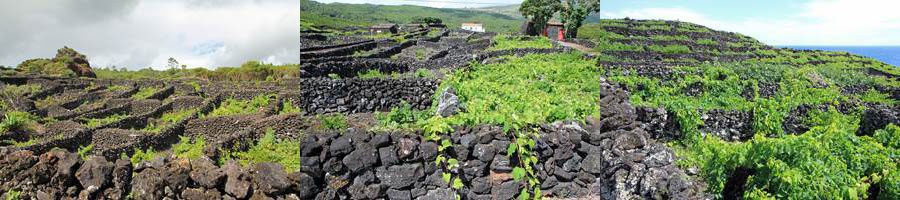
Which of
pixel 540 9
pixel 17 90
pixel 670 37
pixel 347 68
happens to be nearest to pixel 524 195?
pixel 347 68

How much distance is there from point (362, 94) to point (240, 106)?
12013 mm

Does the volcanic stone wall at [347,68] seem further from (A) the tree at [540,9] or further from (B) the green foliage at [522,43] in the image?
(B) the green foliage at [522,43]

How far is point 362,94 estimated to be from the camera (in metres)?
5.93

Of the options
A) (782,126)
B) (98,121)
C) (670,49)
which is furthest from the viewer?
(670,49)

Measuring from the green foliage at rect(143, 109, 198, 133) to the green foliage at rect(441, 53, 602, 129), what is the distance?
9702 millimetres

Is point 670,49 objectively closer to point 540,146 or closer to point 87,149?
point 540,146

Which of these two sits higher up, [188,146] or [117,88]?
[117,88]

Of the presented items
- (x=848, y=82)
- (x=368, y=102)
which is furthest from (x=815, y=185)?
(x=848, y=82)

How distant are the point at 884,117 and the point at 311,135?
544 centimetres

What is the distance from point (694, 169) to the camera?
4.28 meters

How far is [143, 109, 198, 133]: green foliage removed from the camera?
13262 mm

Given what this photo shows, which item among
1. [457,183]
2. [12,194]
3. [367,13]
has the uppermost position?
[367,13]

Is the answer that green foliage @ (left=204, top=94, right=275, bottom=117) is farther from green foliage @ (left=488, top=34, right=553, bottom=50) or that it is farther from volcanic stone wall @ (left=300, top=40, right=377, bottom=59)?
green foliage @ (left=488, top=34, right=553, bottom=50)

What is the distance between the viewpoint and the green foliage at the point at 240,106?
14.8 meters
